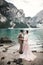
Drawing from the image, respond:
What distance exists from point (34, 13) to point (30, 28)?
28cm

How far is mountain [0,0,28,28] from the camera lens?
2.30 metres

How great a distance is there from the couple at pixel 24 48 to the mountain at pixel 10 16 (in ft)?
0.50

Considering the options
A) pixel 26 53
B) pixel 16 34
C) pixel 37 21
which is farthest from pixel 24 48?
pixel 37 21

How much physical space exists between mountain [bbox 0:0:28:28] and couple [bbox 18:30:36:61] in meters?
0.15

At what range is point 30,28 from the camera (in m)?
2.32

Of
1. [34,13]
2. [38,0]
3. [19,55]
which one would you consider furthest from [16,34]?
[38,0]

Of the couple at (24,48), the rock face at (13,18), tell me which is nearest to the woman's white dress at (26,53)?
the couple at (24,48)

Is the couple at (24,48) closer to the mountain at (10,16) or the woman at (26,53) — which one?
the woman at (26,53)

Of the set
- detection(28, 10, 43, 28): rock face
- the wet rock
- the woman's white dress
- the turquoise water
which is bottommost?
the woman's white dress

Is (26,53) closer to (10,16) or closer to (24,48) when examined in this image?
(24,48)

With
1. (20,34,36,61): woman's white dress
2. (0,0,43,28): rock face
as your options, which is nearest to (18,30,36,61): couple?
(20,34,36,61): woman's white dress

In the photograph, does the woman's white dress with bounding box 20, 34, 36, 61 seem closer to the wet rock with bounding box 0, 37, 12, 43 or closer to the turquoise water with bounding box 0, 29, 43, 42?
the turquoise water with bounding box 0, 29, 43, 42

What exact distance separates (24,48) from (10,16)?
0.61 metres

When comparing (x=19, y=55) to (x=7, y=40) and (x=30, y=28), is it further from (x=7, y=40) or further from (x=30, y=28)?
(x=30, y=28)
